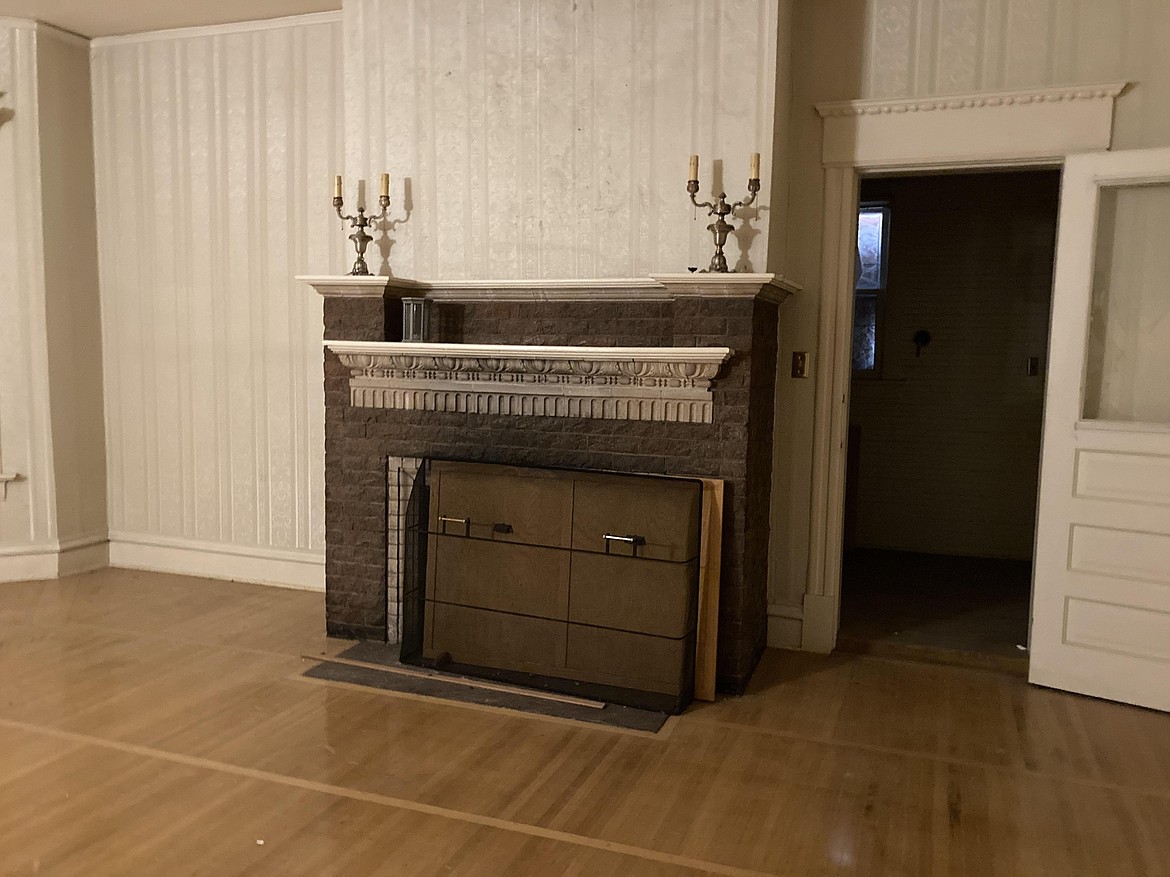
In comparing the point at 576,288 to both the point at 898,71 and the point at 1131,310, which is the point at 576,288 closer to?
the point at 898,71

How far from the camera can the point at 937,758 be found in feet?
9.35

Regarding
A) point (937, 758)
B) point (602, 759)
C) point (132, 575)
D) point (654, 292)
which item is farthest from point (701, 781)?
point (132, 575)

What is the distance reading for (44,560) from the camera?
4.73 meters

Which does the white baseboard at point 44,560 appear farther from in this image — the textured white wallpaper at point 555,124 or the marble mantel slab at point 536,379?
the textured white wallpaper at point 555,124

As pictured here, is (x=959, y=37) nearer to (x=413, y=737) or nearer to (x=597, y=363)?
(x=597, y=363)

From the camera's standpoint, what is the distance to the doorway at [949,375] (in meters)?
5.30

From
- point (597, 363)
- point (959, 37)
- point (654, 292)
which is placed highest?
point (959, 37)

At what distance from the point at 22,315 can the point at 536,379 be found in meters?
2.94

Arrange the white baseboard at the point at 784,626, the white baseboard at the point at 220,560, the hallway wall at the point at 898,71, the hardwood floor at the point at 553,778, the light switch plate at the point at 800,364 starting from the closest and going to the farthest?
1. the hardwood floor at the point at 553,778
2. the hallway wall at the point at 898,71
3. the light switch plate at the point at 800,364
4. the white baseboard at the point at 784,626
5. the white baseboard at the point at 220,560

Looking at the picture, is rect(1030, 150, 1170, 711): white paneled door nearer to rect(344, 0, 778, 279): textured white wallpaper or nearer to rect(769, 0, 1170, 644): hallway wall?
rect(769, 0, 1170, 644): hallway wall

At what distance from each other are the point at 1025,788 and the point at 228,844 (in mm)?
2249

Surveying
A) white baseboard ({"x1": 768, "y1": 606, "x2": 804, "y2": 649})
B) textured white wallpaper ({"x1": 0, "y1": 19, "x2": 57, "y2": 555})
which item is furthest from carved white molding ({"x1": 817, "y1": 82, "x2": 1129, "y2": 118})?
textured white wallpaper ({"x1": 0, "y1": 19, "x2": 57, "y2": 555})

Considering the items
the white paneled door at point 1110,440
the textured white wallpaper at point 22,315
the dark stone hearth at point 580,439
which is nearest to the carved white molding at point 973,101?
the white paneled door at point 1110,440

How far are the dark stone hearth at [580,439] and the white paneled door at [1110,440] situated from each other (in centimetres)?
108
